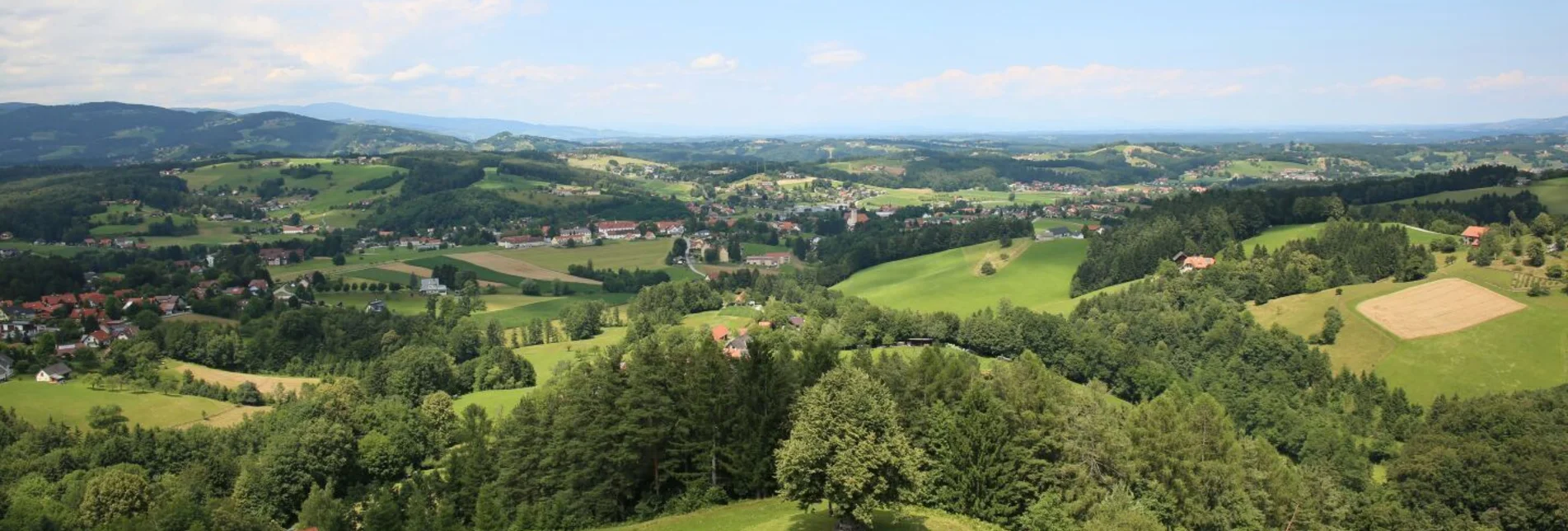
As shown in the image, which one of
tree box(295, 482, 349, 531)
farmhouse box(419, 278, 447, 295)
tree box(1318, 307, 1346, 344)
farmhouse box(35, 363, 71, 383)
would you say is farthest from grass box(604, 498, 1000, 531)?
farmhouse box(419, 278, 447, 295)

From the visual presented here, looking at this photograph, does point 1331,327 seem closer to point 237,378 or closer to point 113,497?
point 113,497

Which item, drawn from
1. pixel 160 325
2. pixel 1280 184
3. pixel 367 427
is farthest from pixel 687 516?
pixel 1280 184

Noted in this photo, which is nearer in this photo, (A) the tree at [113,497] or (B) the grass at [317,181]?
(A) the tree at [113,497]

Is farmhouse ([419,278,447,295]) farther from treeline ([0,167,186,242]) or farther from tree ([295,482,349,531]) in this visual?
treeline ([0,167,186,242])

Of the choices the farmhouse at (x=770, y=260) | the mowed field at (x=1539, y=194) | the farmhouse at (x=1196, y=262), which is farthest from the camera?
the farmhouse at (x=770, y=260)

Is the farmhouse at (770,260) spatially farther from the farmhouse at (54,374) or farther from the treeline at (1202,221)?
the farmhouse at (54,374)

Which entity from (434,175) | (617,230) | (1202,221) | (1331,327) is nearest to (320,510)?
(1331,327)

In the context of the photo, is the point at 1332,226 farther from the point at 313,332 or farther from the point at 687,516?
the point at 313,332

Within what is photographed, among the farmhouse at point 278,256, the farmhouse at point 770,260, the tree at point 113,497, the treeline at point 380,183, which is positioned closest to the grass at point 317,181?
the treeline at point 380,183
